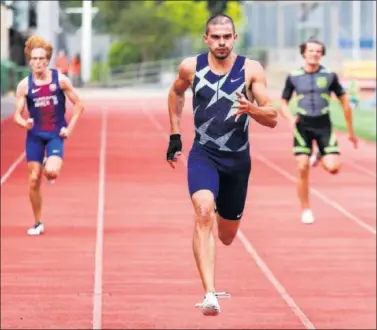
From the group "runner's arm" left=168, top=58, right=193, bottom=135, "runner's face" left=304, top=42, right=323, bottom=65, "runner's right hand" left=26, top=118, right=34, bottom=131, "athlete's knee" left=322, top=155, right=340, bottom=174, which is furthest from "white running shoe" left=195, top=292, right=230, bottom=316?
"athlete's knee" left=322, top=155, right=340, bottom=174

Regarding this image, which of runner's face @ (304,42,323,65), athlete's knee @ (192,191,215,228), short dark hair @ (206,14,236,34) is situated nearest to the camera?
short dark hair @ (206,14,236,34)

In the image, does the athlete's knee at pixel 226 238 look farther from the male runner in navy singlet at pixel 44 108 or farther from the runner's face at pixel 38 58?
the runner's face at pixel 38 58

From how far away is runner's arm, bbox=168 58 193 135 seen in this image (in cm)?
1220

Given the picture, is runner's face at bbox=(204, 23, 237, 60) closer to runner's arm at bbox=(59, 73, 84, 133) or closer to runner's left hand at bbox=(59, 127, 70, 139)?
runner's arm at bbox=(59, 73, 84, 133)

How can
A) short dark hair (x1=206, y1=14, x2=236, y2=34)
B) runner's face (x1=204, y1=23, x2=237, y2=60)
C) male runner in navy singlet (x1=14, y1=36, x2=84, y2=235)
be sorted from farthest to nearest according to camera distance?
male runner in navy singlet (x1=14, y1=36, x2=84, y2=235)
short dark hair (x1=206, y1=14, x2=236, y2=34)
runner's face (x1=204, y1=23, x2=237, y2=60)

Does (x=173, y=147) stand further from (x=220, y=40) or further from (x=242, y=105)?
(x=220, y=40)

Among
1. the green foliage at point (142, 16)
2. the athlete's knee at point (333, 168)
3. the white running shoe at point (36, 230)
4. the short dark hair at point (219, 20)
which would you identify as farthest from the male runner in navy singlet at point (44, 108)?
the athlete's knee at point (333, 168)

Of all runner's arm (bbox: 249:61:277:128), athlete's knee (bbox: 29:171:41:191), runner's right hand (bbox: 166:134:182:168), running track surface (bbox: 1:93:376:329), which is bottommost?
running track surface (bbox: 1:93:376:329)

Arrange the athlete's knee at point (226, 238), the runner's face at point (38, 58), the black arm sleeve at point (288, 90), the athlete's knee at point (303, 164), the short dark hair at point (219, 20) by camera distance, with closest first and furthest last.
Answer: the short dark hair at point (219, 20) → the runner's face at point (38, 58) → the athlete's knee at point (226, 238) → the black arm sleeve at point (288, 90) → the athlete's knee at point (303, 164)

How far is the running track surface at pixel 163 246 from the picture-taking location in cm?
14525

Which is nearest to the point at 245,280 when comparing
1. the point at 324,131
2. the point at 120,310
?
the point at 120,310

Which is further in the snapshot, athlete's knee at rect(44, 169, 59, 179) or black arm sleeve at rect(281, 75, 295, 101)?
black arm sleeve at rect(281, 75, 295, 101)

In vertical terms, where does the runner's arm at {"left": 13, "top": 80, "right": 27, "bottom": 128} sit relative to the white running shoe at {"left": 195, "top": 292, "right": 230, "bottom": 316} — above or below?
above

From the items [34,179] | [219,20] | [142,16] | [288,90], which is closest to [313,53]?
[142,16]
